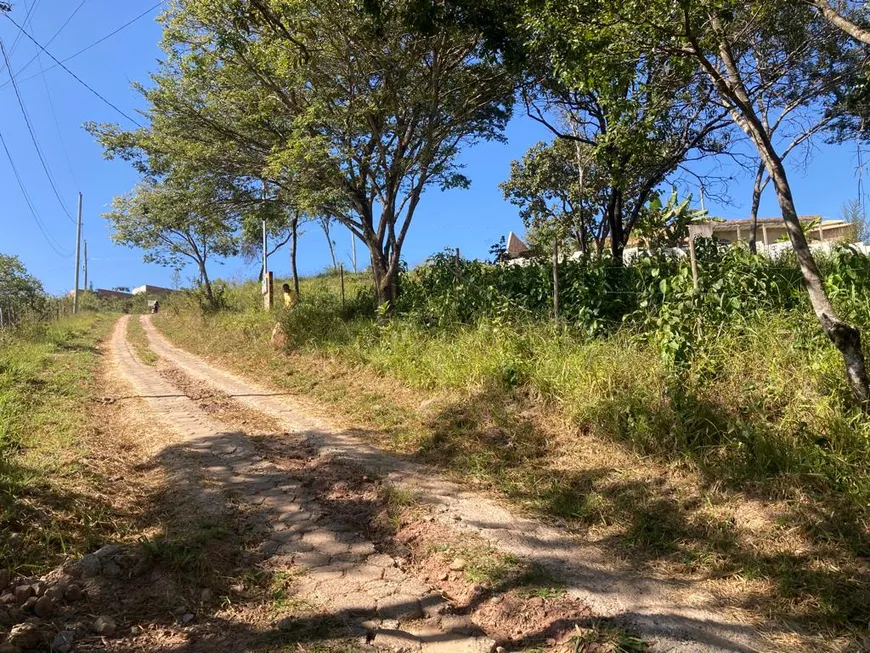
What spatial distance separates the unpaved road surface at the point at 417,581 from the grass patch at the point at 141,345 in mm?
7619

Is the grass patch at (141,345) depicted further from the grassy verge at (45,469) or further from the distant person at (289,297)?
the distant person at (289,297)

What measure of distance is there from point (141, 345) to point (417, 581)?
15030 millimetres

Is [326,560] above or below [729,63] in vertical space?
below

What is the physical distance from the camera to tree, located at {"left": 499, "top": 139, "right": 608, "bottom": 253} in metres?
14.4

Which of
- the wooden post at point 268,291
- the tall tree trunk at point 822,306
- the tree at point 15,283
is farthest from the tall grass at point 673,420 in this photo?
the tree at point 15,283

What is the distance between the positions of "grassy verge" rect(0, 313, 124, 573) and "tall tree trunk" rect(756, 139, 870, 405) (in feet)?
17.6

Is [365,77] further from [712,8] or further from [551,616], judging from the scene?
[551,616]

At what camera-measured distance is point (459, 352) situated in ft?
22.4

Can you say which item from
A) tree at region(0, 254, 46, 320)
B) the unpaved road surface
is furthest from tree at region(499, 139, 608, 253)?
tree at region(0, 254, 46, 320)

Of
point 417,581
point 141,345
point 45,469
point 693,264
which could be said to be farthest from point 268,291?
point 417,581

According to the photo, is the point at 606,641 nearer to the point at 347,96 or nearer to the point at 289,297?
the point at 347,96

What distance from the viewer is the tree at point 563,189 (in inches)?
568

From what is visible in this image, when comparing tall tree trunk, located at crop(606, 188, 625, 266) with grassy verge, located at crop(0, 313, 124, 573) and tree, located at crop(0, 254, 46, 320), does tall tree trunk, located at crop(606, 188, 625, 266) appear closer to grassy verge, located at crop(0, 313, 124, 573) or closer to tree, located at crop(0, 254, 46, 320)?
grassy verge, located at crop(0, 313, 124, 573)

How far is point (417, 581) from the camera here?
3031 mm
